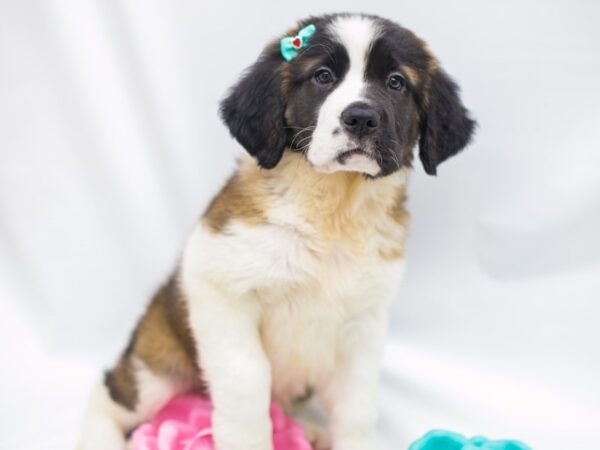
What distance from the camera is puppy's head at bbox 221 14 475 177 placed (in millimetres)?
3004

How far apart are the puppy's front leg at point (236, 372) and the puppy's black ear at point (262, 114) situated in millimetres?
574

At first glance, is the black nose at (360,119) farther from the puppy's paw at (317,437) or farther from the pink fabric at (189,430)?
the puppy's paw at (317,437)

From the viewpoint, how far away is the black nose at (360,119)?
2936 mm

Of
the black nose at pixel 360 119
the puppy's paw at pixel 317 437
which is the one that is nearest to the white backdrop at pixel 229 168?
the puppy's paw at pixel 317 437

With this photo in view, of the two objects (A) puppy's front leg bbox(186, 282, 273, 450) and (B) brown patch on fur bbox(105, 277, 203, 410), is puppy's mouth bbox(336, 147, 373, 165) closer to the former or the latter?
(A) puppy's front leg bbox(186, 282, 273, 450)

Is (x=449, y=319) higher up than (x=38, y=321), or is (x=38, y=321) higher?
(x=38, y=321)

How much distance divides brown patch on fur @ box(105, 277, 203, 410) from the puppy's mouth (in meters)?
1.02

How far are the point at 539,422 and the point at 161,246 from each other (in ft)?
7.16

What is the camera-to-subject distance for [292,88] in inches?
128

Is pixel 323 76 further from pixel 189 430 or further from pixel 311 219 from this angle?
pixel 189 430

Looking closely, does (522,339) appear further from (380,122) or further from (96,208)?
(96,208)

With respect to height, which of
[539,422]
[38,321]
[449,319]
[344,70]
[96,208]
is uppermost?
[344,70]

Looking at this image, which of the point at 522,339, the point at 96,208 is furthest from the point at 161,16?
the point at 522,339

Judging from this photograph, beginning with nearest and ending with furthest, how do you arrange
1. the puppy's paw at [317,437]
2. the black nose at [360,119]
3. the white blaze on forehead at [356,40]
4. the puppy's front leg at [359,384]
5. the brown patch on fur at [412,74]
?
the black nose at [360,119] < the white blaze on forehead at [356,40] < the brown patch on fur at [412,74] < the puppy's front leg at [359,384] < the puppy's paw at [317,437]
